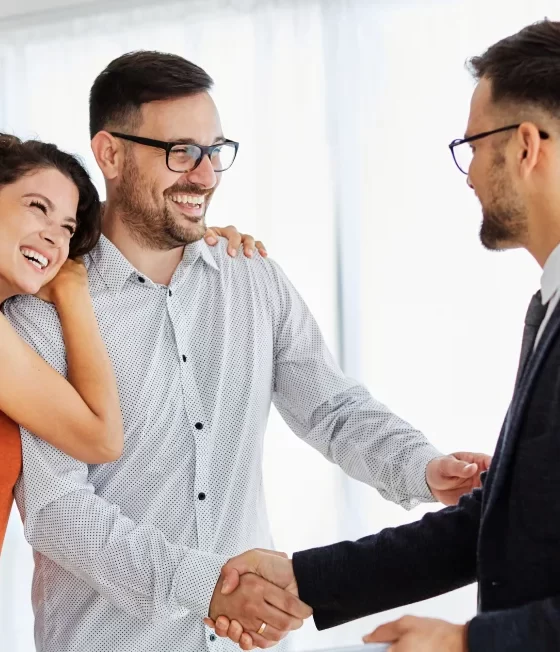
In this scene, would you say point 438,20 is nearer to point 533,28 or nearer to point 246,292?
point 246,292

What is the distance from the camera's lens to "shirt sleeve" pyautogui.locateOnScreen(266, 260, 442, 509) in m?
2.16

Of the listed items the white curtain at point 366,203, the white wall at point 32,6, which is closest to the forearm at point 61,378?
the white curtain at point 366,203

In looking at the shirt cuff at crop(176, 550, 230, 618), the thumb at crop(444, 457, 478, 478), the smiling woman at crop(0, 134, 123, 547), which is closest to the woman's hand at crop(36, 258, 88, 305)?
the smiling woman at crop(0, 134, 123, 547)

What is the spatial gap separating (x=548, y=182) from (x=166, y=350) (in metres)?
0.97

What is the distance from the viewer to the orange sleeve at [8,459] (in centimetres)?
188

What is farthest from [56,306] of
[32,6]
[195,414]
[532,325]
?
[32,6]

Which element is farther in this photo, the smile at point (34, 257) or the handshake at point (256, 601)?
the smile at point (34, 257)

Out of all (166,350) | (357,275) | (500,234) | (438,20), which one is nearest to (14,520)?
(357,275)

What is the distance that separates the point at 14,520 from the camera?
4.01 metres

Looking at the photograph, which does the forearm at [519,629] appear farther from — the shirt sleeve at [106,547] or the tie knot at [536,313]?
the shirt sleeve at [106,547]

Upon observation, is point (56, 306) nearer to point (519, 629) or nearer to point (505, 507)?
point (505, 507)

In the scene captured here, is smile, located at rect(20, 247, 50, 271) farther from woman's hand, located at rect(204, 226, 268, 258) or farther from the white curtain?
the white curtain

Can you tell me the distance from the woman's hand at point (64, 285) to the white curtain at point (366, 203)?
1669mm

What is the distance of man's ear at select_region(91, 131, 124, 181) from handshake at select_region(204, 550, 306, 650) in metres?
0.95
